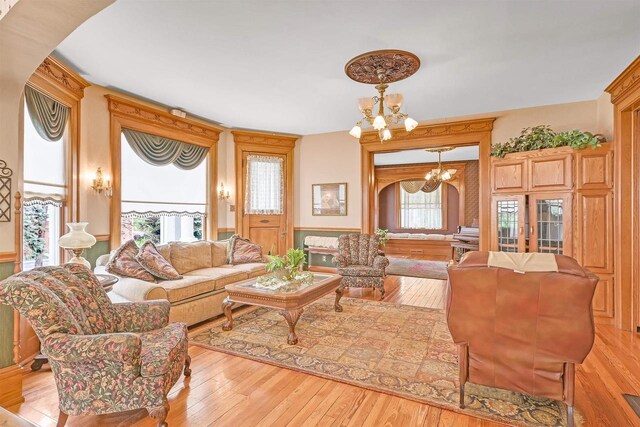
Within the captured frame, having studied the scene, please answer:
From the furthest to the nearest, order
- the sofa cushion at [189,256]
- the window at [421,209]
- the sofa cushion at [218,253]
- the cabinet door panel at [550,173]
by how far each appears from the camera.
Result: the window at [421,209], the sofa cushion at [218,253], the sofa cushion at [189,256], the cabinet door panel at [550,173]

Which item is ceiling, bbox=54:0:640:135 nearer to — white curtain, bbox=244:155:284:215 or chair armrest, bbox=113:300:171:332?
white curtain, bbox=244:155:284:215

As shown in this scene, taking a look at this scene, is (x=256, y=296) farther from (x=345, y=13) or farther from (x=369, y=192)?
(x=369, y=192)

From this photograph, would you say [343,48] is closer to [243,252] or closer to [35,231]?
[243,252]

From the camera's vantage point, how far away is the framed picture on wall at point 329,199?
650cm

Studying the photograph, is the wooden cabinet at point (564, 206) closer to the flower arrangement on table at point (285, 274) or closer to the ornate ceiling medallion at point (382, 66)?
the ornate ceiling medallion at point (382, 66)

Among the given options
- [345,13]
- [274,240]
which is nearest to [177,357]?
[345,13]

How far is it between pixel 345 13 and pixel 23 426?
3060mm

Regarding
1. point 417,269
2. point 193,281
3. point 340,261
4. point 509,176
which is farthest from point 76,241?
point 417,269

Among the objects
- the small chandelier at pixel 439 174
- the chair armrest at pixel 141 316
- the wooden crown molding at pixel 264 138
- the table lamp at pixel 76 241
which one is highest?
the wooden crown molding at pixel 264 138

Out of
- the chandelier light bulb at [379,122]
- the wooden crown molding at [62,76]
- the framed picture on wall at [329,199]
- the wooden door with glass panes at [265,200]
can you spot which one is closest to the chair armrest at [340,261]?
the framed picture on wall at [329,199]

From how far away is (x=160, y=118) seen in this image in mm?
4988

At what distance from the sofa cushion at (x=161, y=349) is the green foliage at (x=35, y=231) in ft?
6.63

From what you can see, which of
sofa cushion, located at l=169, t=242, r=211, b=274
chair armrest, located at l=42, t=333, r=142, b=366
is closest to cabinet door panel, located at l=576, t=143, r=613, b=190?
chair armrest, located at l=42, t=333, r=142, b=366

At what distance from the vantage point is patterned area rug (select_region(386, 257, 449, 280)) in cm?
683
